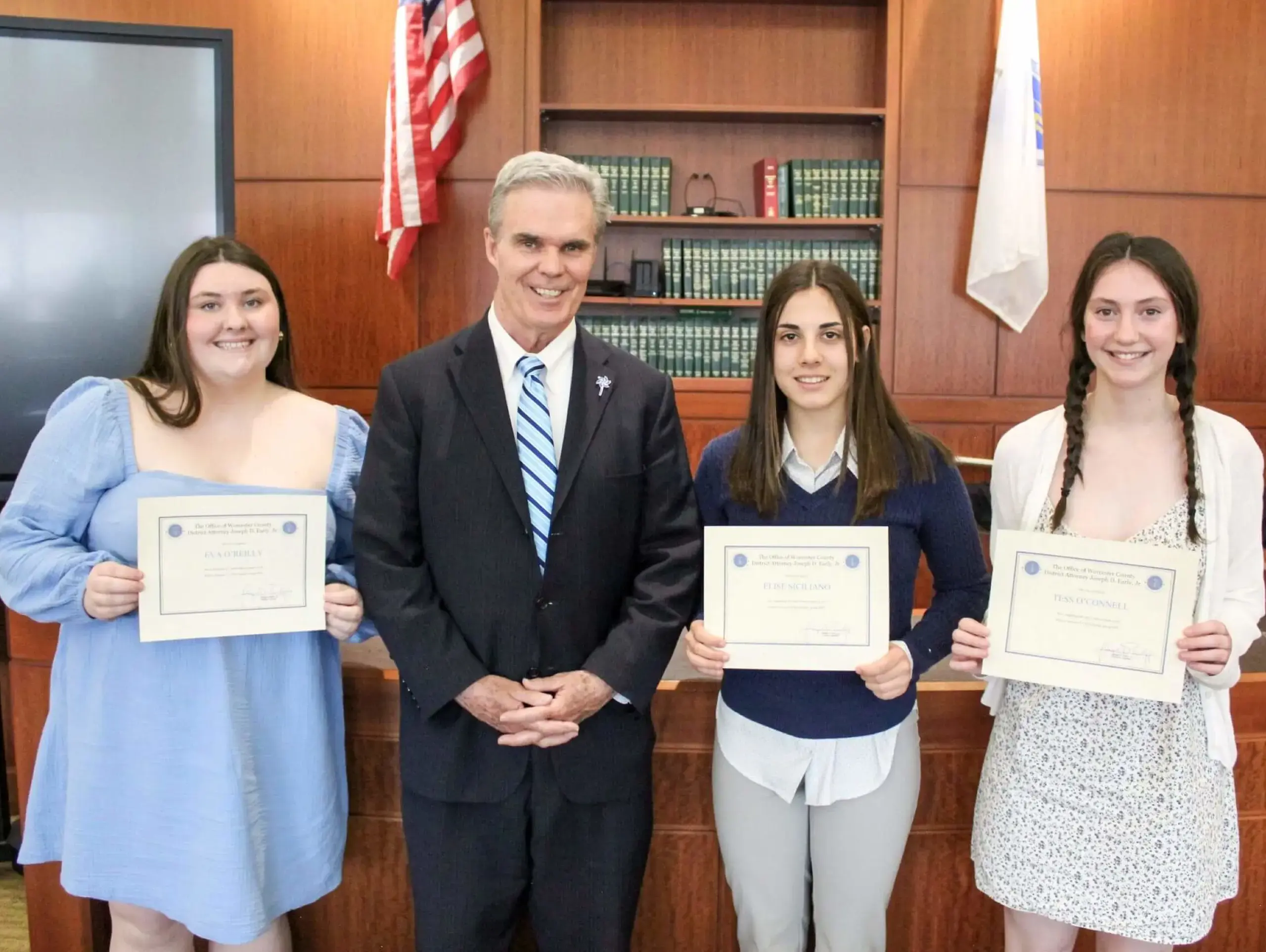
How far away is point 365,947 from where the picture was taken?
201 cm

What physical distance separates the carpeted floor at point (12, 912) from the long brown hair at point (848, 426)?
84.7 inches

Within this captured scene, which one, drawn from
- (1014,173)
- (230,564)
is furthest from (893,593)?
(1014,173)

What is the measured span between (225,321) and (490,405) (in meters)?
0.51

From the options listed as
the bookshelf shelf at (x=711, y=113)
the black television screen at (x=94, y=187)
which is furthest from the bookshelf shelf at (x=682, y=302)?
the black television screen at (x=94, y=187)

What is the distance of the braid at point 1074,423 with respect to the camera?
155 cm

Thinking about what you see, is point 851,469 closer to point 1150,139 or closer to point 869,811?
point 869,811

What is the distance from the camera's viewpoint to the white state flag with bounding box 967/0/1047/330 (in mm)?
3961

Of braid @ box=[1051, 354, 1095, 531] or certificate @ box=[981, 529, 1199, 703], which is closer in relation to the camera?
certificate @ box=[981, 529, 1199, 703]

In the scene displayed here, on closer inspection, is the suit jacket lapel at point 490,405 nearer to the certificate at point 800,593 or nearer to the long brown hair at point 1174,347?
the certificate at point 800,593

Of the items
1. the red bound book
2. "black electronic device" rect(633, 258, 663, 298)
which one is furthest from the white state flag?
"black electronic device" rect(633, 258, 663, 298)

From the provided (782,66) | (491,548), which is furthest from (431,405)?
(782,66)

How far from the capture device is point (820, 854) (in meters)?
1.55

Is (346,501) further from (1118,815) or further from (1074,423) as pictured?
(1118,815)
